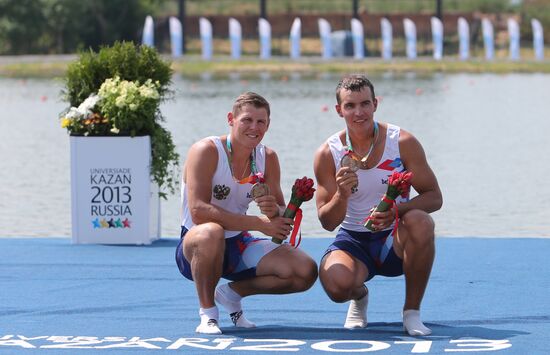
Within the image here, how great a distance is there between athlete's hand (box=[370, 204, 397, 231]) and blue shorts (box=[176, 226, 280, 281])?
0.55 metres

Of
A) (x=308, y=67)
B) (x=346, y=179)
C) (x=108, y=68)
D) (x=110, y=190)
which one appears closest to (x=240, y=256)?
(x=346, y=179)

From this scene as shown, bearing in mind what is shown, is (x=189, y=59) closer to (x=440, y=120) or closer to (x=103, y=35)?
(x=103, y=35)

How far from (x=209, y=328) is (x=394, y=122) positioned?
17.6m

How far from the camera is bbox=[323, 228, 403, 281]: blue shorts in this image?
20.8ft

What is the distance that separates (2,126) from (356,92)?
1817cm

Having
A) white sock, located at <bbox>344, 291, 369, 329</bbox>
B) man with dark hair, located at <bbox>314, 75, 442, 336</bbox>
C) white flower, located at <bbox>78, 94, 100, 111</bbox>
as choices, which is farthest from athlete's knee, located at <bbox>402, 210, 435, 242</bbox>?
white flower, located at <bbox>78, 94, 100, 111</bbox>

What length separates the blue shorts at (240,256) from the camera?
250 inches

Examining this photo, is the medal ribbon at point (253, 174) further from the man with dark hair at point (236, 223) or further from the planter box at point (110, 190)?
the planter box at point (110, 190)

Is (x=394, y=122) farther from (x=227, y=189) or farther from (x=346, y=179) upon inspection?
(x=346, y=179)

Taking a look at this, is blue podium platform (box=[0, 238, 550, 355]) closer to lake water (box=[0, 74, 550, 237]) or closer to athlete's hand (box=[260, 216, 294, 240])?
athlete's hand (box=[260, 216, 294, 240])

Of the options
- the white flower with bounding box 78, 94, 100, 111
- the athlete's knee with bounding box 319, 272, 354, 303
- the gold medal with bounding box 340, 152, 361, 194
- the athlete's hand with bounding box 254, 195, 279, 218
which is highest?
the white flower with bounding box 78, 94, 100, 111

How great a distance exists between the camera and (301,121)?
78.2 ft

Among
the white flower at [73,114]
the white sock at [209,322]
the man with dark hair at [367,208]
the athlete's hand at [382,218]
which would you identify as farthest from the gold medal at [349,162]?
the white flower at [73,114]

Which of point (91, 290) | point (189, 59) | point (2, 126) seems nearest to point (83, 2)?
point (189, 59)
